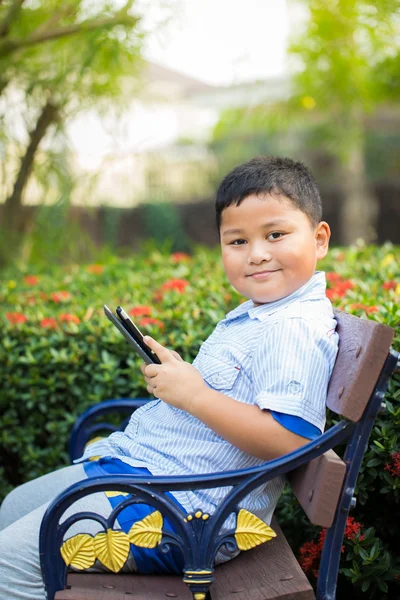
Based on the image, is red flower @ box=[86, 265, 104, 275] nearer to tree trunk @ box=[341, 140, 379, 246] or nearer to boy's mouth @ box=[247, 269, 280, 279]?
boy's mouth @ box=[247, 269, 280, 279]

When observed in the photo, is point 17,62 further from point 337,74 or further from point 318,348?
point 337,74

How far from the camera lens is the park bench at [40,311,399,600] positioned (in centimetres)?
148

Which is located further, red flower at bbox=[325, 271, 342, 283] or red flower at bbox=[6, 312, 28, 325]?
red flower at bbox=[325, 271, 342, 283]

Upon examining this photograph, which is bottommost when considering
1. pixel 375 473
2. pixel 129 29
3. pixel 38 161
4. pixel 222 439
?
pixel 375 473

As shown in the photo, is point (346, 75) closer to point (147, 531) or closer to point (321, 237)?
point (321, 237)

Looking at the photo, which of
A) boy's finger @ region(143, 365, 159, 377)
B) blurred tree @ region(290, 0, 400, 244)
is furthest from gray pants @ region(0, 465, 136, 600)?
blurred tree @ region(290, 0, 400, 244)

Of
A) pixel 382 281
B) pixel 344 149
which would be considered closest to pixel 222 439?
pixel 382 281

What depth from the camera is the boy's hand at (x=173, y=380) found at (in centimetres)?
167

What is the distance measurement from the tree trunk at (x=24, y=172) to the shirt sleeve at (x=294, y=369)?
4.14 metres

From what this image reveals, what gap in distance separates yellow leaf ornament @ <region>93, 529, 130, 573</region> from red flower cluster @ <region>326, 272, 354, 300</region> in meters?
1.38

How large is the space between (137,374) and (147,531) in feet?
3.84

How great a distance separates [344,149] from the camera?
35.3 ft

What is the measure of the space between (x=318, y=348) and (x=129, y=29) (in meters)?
3.11

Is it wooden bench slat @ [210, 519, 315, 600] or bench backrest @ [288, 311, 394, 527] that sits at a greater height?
bench backrest @ [288, 311, 394, 527]
